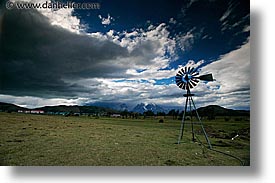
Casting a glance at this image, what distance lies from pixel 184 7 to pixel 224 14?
0.74 metres

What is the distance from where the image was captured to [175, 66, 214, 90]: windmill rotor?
13.4 feet

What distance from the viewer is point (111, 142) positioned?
158 inches

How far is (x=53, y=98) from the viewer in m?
4.14

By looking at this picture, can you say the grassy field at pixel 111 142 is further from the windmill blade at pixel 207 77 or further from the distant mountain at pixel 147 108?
the windmill blade at pixel 207 77

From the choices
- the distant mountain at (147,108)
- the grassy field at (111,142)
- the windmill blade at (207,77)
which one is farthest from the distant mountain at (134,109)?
the windmill blade at (207,77)

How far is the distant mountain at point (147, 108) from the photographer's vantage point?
427 centimetres

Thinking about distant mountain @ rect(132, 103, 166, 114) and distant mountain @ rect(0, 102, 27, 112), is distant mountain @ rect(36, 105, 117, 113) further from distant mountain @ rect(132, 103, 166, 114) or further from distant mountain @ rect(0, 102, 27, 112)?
distant mountain @ rect(132, 103, 166, 114)

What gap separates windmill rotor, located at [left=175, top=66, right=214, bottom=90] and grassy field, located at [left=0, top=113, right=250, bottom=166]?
738 mm

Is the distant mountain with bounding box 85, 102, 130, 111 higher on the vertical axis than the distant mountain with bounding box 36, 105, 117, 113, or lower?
higher

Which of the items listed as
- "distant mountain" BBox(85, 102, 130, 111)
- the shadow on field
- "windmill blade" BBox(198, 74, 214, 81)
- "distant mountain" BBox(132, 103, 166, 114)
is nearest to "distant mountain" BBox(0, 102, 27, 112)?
the shadow on field

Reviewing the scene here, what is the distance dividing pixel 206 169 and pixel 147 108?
1.51 meters

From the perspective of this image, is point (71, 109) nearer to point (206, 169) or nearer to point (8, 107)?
point (8, 107)

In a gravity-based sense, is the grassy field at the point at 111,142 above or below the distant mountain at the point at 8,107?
below

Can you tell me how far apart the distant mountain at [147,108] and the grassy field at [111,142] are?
221 millimetres
